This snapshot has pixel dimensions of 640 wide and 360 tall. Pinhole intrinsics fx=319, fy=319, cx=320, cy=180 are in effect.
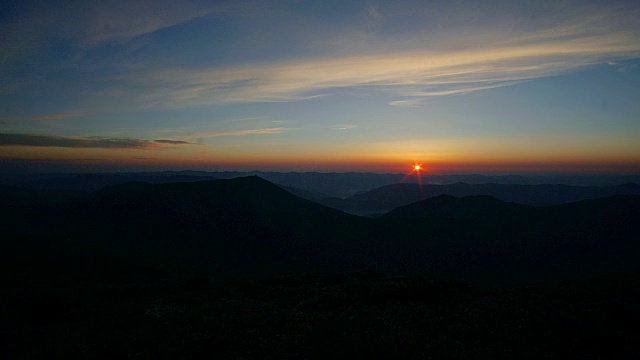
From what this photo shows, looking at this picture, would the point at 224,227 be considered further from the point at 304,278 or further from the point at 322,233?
the point at 304,278

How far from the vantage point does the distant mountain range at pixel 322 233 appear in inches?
2889

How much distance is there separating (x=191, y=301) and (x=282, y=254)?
61198mm

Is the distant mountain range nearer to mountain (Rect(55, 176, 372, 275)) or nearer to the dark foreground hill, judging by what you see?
mountain (Rect(55, 176, 372, 275))

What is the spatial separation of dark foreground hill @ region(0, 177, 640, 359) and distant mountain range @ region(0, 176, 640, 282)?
57 cm

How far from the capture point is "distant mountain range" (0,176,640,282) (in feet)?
241

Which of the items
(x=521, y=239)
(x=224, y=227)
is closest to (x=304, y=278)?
(x=224, y=227)

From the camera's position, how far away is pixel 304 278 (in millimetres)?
32594

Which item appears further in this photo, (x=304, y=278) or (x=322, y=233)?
(x=322, y=233)

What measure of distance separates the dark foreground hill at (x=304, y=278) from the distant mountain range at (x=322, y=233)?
57 cm

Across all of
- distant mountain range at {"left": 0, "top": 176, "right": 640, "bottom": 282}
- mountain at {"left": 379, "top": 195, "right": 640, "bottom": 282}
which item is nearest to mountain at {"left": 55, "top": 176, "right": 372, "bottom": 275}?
distant mountain range at {"left": 0, "top": 176, "right": 640, "bottom": 282}

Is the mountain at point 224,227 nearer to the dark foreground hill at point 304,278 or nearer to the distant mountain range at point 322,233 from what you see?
the distant mountain range at point 322,233

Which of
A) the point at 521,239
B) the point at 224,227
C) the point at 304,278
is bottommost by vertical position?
the point at 521,239

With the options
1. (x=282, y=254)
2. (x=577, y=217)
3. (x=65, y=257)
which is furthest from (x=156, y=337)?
(x=577, y=217)

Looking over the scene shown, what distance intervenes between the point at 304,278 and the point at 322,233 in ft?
213
